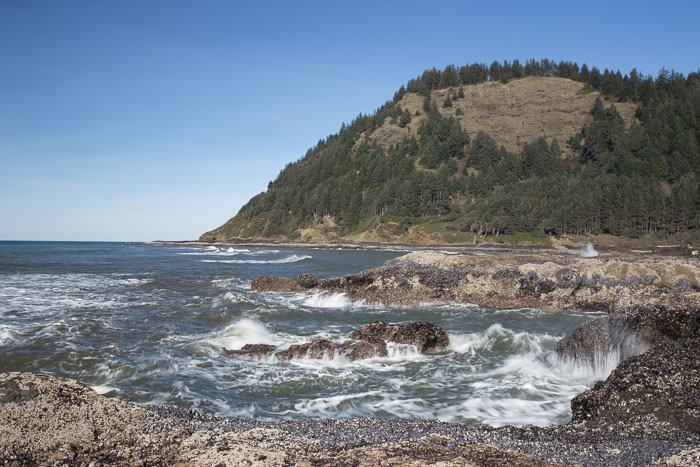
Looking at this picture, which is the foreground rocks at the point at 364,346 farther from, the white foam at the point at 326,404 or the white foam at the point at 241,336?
the white foam at the point at 326,404

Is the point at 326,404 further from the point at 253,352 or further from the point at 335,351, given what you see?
the point at 253,352

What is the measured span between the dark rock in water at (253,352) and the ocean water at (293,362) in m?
0.55

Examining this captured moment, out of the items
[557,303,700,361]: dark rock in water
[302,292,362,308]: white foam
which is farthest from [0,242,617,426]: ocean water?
[302,292,362,308]: white foam

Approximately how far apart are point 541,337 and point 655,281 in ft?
39.4

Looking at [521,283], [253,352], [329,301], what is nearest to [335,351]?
[253,352]

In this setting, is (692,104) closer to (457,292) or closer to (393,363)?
(457,292)

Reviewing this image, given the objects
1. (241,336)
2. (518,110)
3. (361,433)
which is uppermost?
(518,110)

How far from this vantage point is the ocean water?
354 inches

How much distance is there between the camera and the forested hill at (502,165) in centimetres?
9250

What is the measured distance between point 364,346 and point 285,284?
16.3 meters

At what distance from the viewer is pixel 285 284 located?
1113 inches

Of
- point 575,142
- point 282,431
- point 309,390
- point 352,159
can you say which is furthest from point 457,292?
point 352,159

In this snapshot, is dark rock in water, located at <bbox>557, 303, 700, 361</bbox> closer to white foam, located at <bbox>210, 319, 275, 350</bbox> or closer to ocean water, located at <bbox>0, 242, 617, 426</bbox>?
ocean water, located at <bbox>0, 242, 617, 426</bbox>

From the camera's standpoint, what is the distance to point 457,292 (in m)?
23.4
